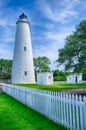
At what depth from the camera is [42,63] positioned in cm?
5550

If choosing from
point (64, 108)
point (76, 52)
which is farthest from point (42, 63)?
point (64, 108)

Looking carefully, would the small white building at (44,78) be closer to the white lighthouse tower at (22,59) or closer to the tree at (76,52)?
the white lighthouse tower at (22,59)

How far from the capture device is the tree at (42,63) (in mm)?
55084

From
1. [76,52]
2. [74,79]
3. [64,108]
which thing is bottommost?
[64,108]

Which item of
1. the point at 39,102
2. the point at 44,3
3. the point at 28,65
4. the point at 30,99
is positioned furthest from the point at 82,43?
the point at 28,65

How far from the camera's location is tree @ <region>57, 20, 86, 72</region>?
16.7 meters

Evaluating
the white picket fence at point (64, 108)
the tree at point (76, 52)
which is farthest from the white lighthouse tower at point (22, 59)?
the white picket fence at point (64, 108)

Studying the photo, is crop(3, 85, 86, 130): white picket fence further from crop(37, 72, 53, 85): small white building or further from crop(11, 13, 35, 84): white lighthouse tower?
crop(37, 72, 53, 85): small white building

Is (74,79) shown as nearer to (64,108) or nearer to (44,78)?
(44,78)

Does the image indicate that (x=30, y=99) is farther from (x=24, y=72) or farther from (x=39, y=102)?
(x=24, y=72)

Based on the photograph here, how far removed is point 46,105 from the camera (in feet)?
27.6

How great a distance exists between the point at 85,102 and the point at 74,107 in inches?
27.3

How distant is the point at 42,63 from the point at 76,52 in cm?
3875

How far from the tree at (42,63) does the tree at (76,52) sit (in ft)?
120
